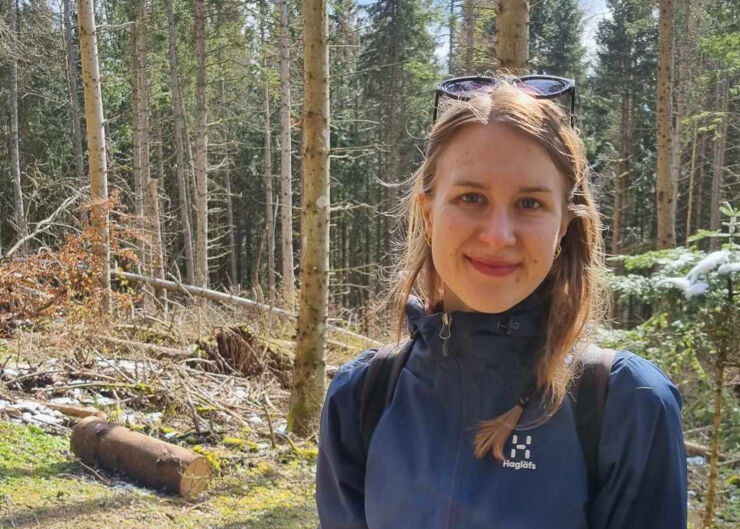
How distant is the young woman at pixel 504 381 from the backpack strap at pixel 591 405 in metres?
0.01

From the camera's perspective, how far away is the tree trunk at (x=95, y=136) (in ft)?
29.4

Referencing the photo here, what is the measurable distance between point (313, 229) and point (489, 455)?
5116mm

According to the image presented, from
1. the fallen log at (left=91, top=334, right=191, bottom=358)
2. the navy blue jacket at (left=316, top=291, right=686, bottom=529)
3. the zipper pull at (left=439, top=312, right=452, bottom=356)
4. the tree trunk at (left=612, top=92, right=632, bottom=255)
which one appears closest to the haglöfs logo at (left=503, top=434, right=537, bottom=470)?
the navy blue jacket at (left=316, top=291, right=686, bottom=529)

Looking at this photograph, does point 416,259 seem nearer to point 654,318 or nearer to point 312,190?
point 654,318

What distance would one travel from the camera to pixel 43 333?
782 centimetres

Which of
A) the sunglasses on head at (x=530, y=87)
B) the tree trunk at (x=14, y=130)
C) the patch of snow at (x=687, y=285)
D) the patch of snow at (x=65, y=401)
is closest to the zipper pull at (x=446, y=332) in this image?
the sunglasses on head at (x=530, y=87)

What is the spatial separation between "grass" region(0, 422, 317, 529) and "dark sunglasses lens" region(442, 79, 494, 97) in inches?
152

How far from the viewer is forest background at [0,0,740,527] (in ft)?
16.3

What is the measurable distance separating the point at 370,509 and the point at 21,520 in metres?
3.75

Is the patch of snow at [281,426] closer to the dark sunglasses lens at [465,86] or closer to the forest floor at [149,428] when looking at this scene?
the forest floor at [149,428]

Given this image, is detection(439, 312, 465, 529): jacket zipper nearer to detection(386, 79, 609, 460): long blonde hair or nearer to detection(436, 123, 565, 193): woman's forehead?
detection(386, 79, 609, 460): long blonde hair

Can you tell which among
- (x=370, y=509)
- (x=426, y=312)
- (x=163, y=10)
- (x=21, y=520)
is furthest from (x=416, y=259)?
(x=163, y=10)

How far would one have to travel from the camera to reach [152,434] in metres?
5.82

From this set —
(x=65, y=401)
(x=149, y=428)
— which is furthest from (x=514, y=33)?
(x=65, y=401)
